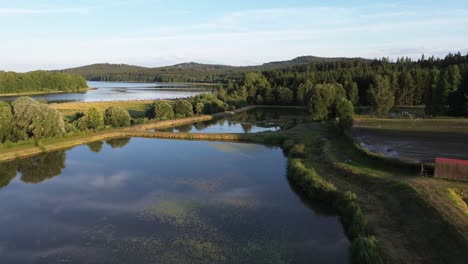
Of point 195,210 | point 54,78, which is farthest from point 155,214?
point 54,78

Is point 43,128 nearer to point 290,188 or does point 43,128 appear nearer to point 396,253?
point 290,188

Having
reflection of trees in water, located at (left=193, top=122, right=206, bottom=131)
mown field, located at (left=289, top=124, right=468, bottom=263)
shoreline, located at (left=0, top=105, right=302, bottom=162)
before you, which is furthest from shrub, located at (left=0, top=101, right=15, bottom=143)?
mown field, located at (left=289, top=124, right=468, bottom=263)

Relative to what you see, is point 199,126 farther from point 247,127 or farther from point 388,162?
point 388,162

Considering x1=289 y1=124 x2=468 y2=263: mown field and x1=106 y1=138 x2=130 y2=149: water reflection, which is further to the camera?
x1=106 y1=138 x2=130 y2=149: water reflection

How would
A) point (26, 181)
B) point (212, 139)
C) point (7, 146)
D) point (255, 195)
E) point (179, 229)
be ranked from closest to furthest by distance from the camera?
point (179, 229) → point (255, 195) → point (26, 181) → point (7, 146) → point (212, 139)

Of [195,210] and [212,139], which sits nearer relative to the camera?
[195,210]

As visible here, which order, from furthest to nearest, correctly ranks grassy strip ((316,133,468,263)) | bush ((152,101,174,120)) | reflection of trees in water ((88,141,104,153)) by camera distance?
bush ((152,101,174,120)), reflection of trees in water ((88,141,104,153)), grassy strip ((316,133,468,263))

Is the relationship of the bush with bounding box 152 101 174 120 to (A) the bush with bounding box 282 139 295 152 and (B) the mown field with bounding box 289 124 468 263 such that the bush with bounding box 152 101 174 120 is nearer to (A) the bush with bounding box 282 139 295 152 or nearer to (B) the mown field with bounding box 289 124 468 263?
(A) the bush with bounding box 282 139 295 152
